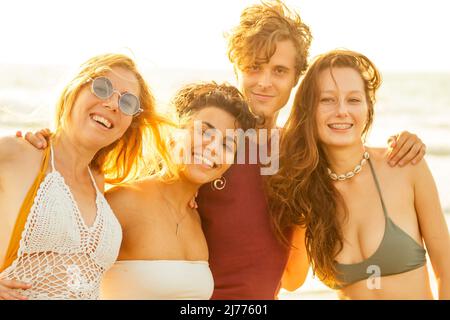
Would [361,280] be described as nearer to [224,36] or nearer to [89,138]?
[89,138]

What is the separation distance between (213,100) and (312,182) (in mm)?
972

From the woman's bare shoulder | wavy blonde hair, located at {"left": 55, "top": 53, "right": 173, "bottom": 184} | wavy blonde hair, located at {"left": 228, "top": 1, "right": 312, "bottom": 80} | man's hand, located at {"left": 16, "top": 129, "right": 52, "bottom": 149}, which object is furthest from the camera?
wavy blonde hair, located at {"left": 228, "top": 1, "right": 312, "bottom": 80}

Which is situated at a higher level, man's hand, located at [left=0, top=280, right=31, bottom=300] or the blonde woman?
the blonde woman

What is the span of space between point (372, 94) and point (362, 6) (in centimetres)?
2083

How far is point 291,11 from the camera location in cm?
567

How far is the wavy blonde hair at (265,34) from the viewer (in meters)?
5.31

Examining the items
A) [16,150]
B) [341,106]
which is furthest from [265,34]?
[16,150]

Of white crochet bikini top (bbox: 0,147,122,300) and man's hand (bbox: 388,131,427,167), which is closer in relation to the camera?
white crochet bikini top (bbox: 0,147,122,300)

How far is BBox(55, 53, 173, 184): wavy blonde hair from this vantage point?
4.13 meters

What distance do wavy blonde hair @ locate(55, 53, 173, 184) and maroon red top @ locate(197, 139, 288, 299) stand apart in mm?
470

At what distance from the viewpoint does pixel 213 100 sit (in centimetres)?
451

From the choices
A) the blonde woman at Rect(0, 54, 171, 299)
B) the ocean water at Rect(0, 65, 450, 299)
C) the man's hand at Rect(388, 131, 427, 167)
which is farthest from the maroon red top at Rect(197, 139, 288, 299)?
the ocean water at Rect(0, 65, 450, 299)

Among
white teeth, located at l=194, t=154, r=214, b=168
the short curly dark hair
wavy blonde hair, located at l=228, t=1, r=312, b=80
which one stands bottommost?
white teeth, located at l=194, t=154, r=214, b=168

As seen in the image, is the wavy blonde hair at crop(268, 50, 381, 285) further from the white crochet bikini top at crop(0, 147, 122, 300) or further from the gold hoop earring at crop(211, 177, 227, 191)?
the white crochet bikini top at crop(0, 147, 122, 300)
